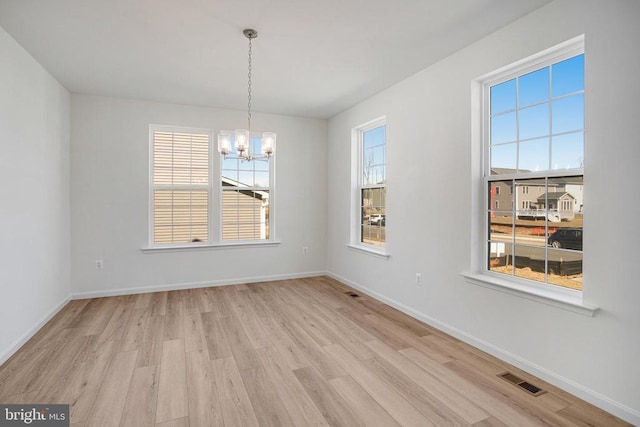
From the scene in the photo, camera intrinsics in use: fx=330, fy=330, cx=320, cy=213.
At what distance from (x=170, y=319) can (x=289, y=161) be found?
3016 millimetres

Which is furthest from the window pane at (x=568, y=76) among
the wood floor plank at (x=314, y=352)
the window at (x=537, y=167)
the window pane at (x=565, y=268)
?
the wood floor plank at (x=314, y=352)

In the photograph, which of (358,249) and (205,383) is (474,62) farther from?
(205,383)

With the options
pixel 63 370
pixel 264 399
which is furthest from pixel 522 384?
pixel 63 370

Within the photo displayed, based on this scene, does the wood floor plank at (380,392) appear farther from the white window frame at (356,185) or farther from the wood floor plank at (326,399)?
the white window frame at (356,185)

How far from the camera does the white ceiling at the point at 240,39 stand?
2.45m

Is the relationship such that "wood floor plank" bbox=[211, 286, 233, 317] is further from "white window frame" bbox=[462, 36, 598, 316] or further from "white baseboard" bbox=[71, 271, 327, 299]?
"white window frame" bbox=[462, 36, 598, 316]

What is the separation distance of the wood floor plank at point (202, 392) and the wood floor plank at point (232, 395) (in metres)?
0.03

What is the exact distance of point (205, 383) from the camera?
238 cm

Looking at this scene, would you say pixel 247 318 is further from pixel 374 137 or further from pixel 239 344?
pixel 374 137

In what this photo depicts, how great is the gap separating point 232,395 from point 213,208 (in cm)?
332

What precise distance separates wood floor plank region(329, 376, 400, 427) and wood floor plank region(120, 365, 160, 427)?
1.20m

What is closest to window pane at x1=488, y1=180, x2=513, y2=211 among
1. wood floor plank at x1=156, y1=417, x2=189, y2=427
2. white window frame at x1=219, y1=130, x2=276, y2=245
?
wood floor plank at x1=156, y1=417, x2=189, y2=427

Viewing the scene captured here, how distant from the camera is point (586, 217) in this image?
7.13 ft

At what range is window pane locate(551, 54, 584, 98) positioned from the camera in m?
2.32
